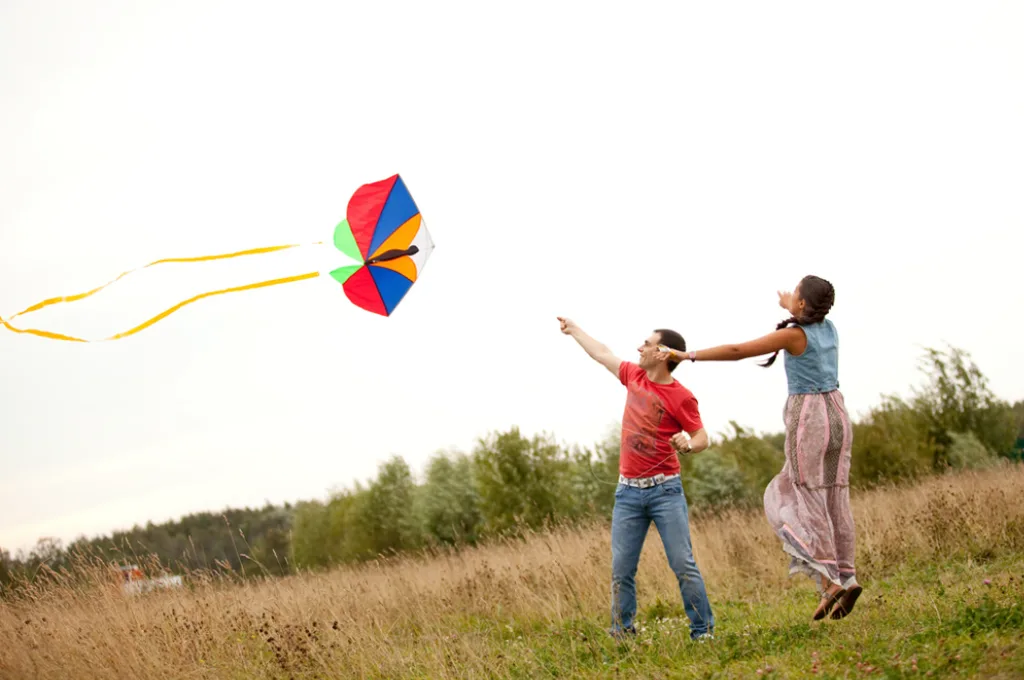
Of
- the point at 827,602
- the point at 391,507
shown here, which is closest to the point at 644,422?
the point at 827,602

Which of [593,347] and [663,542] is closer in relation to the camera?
[663,542]

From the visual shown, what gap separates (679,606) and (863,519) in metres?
3.44

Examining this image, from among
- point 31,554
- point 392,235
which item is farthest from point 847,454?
point 31,554

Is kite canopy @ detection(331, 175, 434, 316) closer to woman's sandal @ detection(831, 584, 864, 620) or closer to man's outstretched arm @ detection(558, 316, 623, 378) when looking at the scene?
man's outstretched arm @ detection(558, 316, 623, 378)

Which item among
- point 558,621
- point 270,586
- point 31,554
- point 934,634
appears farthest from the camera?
point 31,554

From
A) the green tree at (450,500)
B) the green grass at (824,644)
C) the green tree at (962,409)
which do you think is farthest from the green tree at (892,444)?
the green grass at (824,644)

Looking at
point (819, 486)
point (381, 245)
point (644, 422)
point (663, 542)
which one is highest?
point (381, 245)

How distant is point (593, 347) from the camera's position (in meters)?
5.81

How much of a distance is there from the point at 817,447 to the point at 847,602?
856 millimetres

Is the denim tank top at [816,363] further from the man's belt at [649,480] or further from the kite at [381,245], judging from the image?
the kite at [381,245]

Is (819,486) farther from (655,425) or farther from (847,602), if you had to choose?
(655,425)

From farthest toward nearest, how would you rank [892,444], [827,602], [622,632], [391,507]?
[391,507]
[892,444]
[622,632]
[827,602]

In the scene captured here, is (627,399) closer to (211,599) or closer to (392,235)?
(392,235)

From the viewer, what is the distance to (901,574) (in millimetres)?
7520
